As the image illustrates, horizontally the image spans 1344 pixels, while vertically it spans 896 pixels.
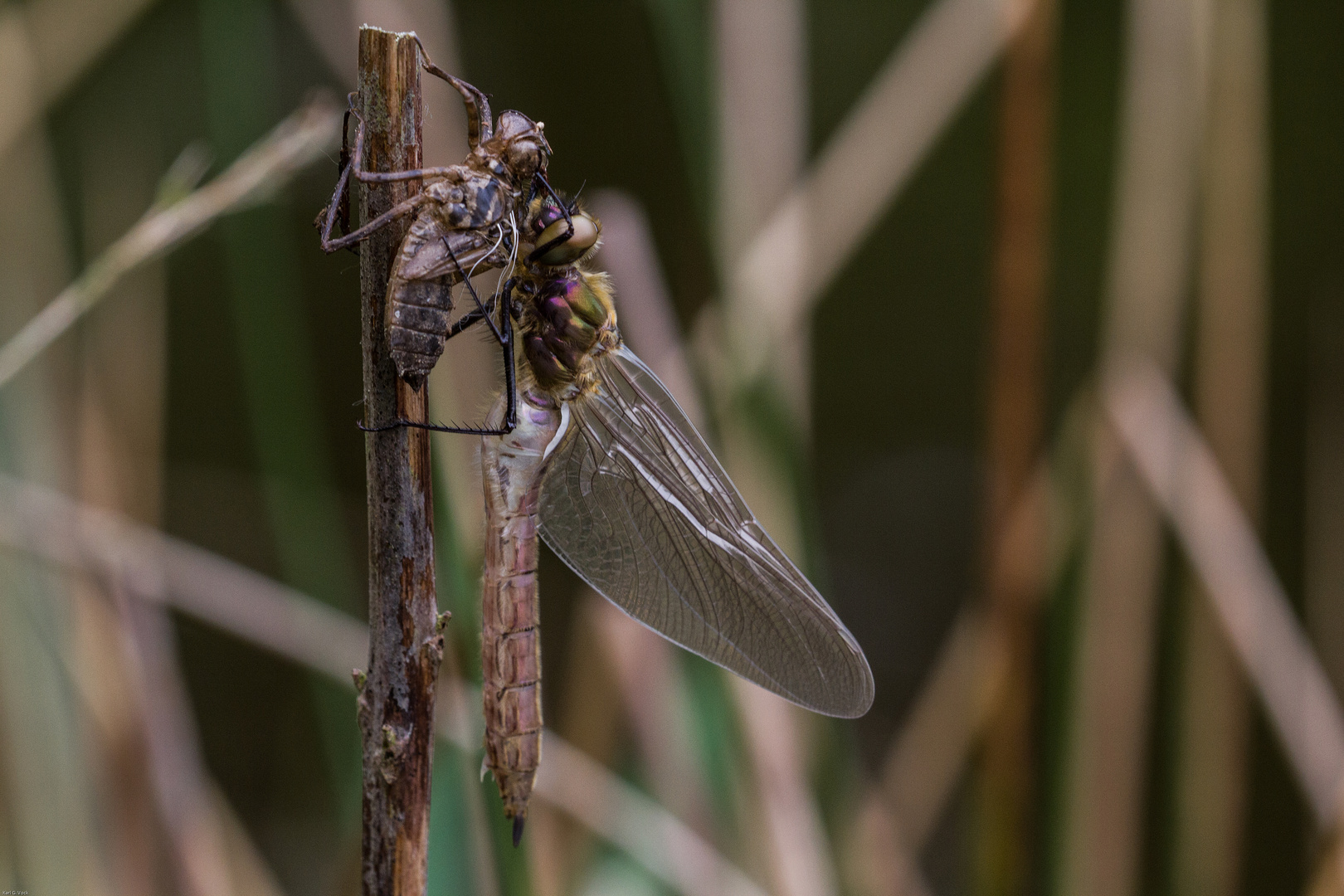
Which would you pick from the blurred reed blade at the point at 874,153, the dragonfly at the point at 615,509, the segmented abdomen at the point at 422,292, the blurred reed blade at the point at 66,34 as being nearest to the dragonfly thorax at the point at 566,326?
the dragonfly at the point at 615,509

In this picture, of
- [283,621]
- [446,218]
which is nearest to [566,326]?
[446,218]

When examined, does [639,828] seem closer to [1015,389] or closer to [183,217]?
[1015,389]

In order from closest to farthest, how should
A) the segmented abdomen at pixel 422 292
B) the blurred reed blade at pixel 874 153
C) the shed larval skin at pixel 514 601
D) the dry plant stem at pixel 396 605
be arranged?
the dry plant stem at pixel 396 605, the segmented abdomen at pixel 422 292, the shed larval skin at pixel 514 601, the blurred reed blade at pixel 874 153

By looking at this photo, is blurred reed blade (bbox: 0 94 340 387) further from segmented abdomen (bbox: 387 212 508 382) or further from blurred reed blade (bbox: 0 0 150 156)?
blurred reed blade (bbox: 0 0 150 156)

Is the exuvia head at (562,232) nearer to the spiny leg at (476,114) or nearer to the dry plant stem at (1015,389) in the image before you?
the spiny leg at (476,114)

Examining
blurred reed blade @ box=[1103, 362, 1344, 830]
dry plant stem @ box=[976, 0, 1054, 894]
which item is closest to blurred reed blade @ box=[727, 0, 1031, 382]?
dry plant stem @ box=[976, 0, 1054, 894]

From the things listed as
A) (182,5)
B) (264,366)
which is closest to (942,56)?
(264,366)

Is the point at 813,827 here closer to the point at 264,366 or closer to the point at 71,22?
the point at 264,366
